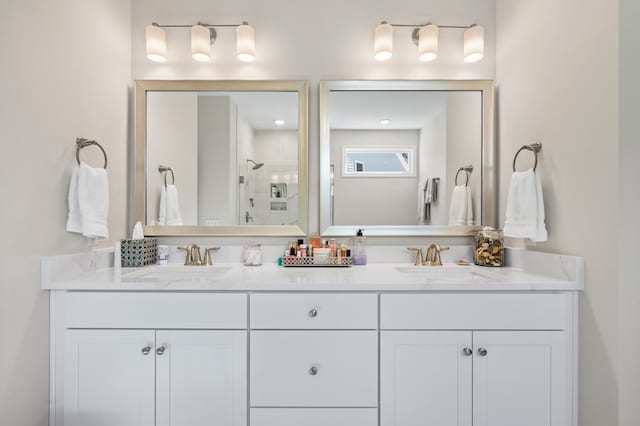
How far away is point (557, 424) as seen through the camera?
137 cm

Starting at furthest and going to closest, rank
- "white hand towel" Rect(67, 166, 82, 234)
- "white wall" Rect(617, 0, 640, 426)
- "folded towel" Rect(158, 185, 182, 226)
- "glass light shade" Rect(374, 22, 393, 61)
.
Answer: "folded towel" Rect(158, 185, 182, 226)
"glass light shade" Rect(374, 22, 393, 61)
"white hand towel" Rect(67, 166, 82, 234)
"white wall" Rect(617, 0, 640, 426)

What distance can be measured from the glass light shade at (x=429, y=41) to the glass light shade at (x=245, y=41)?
0.95 metres

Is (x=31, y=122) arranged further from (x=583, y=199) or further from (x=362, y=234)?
(x=583, y=199)

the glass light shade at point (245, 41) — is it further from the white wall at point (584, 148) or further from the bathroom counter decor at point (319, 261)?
the white wall at point (584, 148)

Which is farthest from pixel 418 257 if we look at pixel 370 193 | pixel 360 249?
pixel 370 193

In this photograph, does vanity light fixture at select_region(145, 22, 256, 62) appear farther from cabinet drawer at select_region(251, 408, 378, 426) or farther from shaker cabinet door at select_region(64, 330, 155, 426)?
cabinet drawer at select_region(251, 408, 378, 426)

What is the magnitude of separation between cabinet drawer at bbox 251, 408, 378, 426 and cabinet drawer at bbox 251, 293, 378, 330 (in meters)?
0.33

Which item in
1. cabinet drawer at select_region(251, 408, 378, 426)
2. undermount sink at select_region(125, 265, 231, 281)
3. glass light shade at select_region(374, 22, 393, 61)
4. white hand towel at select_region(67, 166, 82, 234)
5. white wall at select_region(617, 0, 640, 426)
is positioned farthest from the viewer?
glass light shade at select_region(374, 22, 393, 61)

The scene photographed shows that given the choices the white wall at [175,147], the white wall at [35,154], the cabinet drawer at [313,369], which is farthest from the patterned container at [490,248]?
the white wall at [35,154]

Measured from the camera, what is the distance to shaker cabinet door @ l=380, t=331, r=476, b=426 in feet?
4.45

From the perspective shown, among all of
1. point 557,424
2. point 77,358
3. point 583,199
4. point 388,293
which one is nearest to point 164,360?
point 77,358

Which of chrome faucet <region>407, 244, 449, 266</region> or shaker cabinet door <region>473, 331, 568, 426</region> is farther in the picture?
chrome faucet <region>407, 244, 449, 266</region>

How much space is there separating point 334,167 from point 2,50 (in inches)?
58.2

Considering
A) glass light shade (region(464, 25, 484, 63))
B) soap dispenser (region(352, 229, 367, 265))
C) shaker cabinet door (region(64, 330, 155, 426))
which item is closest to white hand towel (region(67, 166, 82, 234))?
shaker cabinet door (region(64, 330, 155, 426))
